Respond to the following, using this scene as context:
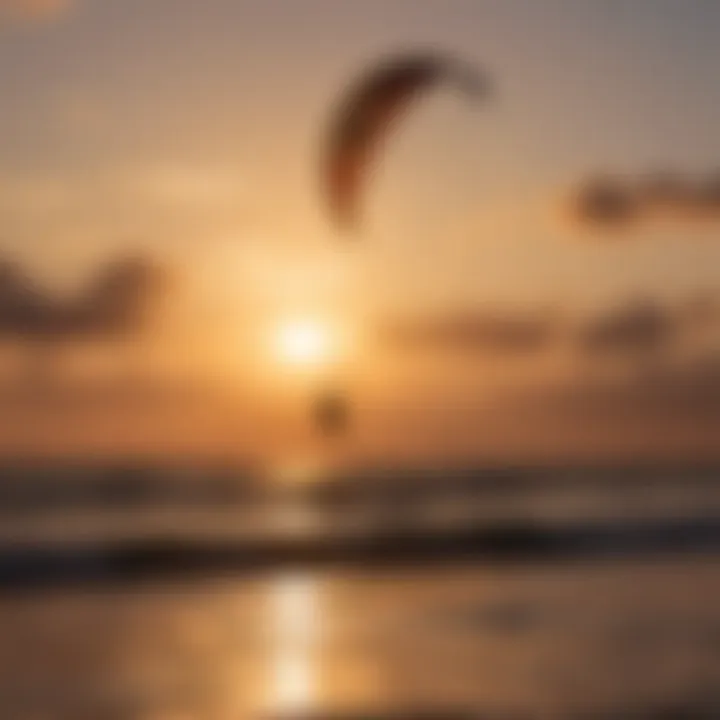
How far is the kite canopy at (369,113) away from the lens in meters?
2.05

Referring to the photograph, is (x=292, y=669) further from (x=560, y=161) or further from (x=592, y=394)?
(x=560, y=161)

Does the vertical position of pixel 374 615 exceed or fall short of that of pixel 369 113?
it falls short

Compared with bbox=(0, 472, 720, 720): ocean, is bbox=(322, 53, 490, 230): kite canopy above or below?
above

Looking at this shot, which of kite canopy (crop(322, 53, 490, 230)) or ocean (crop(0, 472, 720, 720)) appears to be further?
kite canopy (crop(322, 53, 490, 230))

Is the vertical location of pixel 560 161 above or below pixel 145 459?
above

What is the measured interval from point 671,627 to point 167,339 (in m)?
0.84

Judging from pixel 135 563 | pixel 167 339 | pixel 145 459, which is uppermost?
pixel 167 339

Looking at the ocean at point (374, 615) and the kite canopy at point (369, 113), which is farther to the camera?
the kite canopy at point (369, 113)

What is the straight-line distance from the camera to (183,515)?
2.46 meters

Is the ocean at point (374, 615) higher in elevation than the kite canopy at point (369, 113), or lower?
lower

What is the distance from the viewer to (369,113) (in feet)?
6.73

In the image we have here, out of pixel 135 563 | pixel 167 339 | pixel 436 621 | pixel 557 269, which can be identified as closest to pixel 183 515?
pixel 135 563

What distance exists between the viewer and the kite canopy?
2.05 m

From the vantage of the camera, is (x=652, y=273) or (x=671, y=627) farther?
(x=652, y=273)
